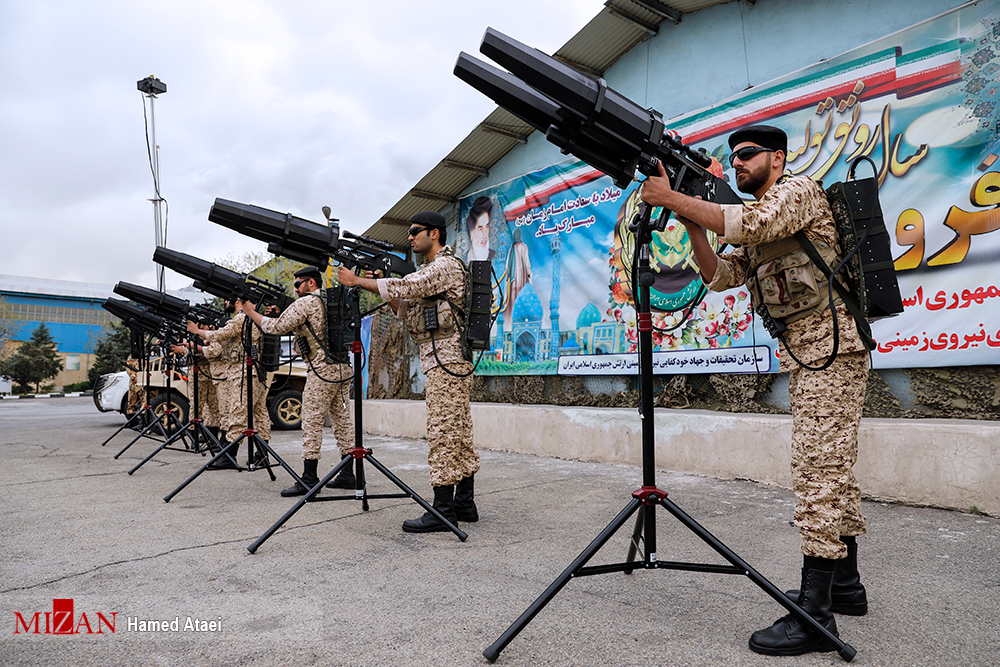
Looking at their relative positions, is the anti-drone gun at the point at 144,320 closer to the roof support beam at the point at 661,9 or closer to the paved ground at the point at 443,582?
the paved ground at the point at 443,582

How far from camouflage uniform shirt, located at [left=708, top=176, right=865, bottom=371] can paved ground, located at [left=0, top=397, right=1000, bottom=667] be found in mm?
1004

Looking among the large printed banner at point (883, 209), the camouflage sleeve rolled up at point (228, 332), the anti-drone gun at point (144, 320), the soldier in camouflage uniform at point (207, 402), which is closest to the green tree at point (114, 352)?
the anti-drone gun at point (144, 320)

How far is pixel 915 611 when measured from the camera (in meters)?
2.36

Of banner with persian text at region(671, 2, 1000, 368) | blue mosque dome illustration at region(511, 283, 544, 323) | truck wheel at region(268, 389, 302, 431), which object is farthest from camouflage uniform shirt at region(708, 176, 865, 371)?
truck wheel at region(268, 389, 302, 431)

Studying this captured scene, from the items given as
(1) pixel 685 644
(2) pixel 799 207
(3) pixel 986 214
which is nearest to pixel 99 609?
(1) pixel 685 644

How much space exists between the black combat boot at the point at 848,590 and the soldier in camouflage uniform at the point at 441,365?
1995 millimetres

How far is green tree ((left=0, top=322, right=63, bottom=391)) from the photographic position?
30.7 meters

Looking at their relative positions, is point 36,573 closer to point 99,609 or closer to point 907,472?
point 99,609

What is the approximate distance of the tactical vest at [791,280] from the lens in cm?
222

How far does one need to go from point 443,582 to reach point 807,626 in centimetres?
143

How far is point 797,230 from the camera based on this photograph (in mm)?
2139

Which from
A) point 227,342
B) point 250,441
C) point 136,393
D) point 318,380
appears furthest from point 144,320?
point 318,380

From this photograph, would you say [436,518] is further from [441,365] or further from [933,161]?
[933,161]

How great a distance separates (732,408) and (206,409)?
585 cm
